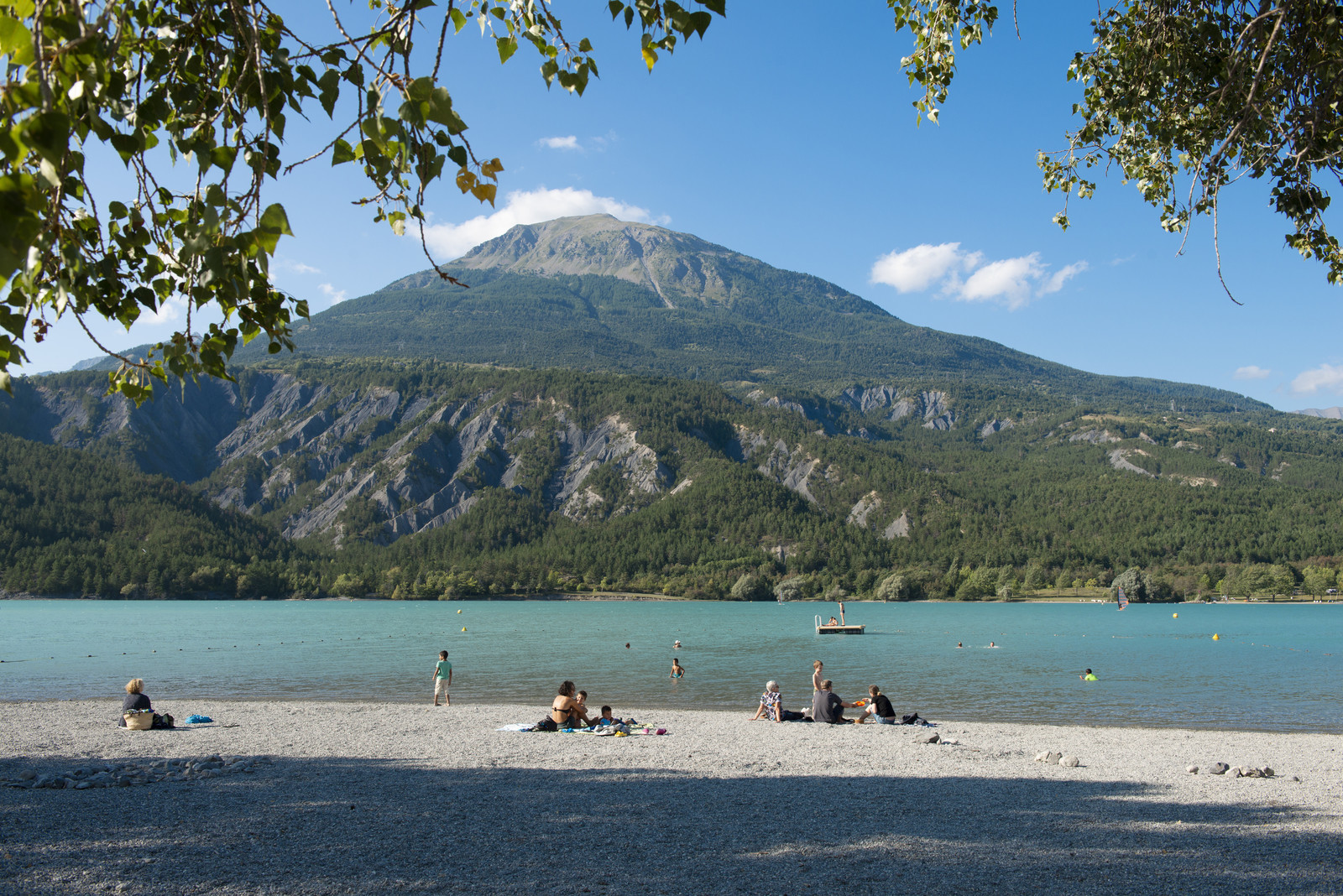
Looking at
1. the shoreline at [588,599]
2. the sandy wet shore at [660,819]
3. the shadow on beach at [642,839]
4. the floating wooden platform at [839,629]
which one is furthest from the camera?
the shoreline at [588,599]

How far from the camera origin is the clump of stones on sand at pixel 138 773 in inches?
449

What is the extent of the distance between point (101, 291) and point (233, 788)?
33.7 ft

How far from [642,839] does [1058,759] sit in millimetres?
10478

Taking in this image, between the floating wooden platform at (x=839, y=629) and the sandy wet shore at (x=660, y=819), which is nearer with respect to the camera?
the sandy wet shore at (x=660, y=819)

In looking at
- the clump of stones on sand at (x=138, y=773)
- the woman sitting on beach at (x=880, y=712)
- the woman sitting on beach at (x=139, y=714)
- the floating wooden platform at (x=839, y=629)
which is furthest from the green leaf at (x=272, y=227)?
the floating wooden platform at (x=839, y=629)

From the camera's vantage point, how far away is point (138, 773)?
487 inches

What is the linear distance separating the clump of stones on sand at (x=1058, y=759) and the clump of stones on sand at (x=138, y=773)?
46.7 ft

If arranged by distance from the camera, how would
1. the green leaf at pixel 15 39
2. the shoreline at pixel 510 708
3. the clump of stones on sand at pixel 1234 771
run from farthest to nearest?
1. the shoreline at pixel 510 708
2. the clump of stones on sand at pixel 1234 771
3. the green leaf at pixel 15 39

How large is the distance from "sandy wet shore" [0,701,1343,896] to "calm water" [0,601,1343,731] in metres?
11.0

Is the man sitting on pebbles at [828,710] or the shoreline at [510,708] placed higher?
the man sitting on pebbles at [828,710]

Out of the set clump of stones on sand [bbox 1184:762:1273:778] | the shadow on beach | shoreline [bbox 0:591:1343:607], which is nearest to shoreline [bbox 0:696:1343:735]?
clump of stones on sand [bbox 1184:762:1273:778]

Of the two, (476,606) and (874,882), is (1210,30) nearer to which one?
(874,882)

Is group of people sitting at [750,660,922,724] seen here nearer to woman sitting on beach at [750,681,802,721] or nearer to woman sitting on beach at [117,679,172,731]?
woman sitting on beach at [750,681,802,721]

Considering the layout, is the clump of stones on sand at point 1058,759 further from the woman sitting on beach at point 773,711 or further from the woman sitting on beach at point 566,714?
the woman sitting on beach at point 566,714
